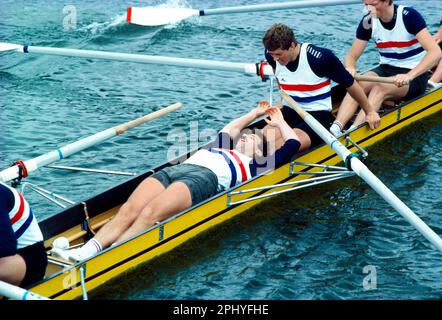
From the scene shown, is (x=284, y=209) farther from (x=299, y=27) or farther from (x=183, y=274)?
(x=299, y=27)

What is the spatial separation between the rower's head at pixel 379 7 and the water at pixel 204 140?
8.18 feet

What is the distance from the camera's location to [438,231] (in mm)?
12953

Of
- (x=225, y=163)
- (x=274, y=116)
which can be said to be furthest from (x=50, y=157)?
(x=274, y=116)

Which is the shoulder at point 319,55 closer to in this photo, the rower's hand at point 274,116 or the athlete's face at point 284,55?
the athlete's face at point 284,55

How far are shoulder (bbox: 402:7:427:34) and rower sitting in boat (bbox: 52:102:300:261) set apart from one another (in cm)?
Answer: 331

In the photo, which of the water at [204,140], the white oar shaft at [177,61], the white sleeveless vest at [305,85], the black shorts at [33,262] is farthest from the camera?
the white oar shaft at [177,61]

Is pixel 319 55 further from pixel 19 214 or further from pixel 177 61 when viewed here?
pixel 19 214

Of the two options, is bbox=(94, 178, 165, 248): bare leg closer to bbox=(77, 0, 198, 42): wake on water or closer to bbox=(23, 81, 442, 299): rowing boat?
bbox=(23, 81, 442, 299): rowing boat

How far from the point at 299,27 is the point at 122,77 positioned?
592 cm

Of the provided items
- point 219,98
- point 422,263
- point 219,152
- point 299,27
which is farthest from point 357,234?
point 299,27

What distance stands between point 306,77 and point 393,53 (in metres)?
2.77

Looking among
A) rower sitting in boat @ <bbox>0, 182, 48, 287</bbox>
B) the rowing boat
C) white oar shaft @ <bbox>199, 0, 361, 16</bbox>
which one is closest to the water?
the rowing boat

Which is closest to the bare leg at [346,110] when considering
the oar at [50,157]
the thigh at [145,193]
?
the oar at [50,157]

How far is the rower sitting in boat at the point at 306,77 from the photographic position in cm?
1266
